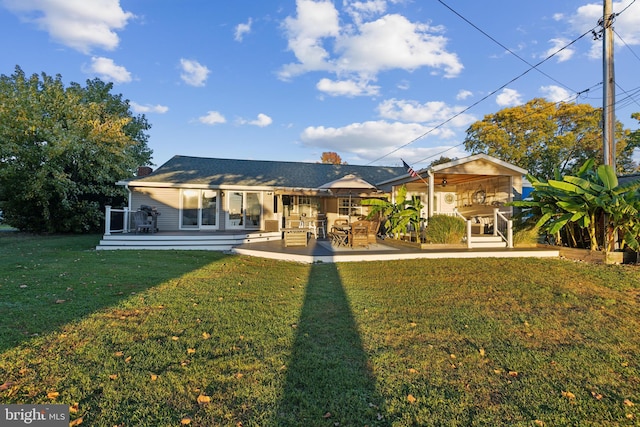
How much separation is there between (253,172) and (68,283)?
487 inches

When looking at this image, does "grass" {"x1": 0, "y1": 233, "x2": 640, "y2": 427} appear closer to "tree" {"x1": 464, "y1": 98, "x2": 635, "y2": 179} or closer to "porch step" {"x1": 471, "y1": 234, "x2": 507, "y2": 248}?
"porch step" {"x1": 471, "y1": 234, "x2": 507, "y2": 248}

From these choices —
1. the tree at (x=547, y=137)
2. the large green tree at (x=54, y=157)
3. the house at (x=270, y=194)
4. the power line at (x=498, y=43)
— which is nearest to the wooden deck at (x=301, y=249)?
the house at (x=270, y=194)

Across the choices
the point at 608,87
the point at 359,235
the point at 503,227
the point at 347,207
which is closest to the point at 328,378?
the point at 359,235

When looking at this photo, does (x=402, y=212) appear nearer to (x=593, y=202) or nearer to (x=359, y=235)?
(x=359, y=235)

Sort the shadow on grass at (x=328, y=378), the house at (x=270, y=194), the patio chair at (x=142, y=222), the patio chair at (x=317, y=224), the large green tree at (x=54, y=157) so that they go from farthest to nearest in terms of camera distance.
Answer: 1. the patio chair at (x=317, y=224)
2. the large green tree at (x=54, y=157)
3. the house at (x=270, y=194)
4. the patio chair at (x=142, y=222)
5. the shadow on grass at (x=328, y=378)

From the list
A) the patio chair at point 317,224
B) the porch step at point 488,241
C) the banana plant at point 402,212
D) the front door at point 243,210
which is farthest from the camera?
the patio chair at point 317,224

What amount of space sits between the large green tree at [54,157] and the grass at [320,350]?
1060 centimetres

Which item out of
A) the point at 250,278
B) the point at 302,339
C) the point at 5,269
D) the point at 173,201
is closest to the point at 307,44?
the point at 173,201

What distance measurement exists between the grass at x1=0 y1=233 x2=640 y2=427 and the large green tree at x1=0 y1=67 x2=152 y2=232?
10601 mm

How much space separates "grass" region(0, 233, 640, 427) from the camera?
8.22ft

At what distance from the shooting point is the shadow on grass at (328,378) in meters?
2.42

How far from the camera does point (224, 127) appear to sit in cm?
2245

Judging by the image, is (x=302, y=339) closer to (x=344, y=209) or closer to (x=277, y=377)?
(x=277, y=377)

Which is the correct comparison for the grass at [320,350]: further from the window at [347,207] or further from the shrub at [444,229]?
the window at [347,207]
